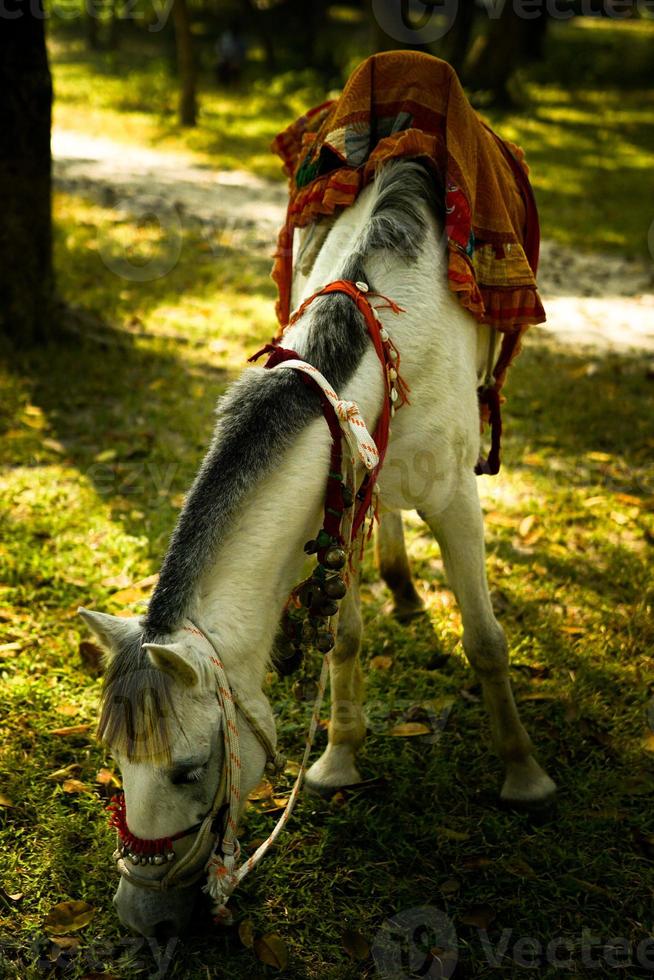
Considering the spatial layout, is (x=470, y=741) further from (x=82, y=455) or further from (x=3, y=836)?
(x=82, y=455)

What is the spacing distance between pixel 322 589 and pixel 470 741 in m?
1.40

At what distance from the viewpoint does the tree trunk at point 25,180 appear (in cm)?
539

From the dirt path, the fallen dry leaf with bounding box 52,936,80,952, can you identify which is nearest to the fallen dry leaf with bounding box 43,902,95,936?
the fallen dry leaf with bounding box 52,936,80,952

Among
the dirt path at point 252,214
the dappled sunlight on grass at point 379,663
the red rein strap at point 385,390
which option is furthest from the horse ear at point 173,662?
the dirt path at point 252,214

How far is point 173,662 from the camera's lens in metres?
1.70

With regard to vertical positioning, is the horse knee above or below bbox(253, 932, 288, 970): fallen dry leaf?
above

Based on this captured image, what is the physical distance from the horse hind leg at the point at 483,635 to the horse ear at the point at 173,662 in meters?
1.13

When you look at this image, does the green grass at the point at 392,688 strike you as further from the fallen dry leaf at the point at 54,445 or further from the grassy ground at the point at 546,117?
the grassy ground at the point at 546,117

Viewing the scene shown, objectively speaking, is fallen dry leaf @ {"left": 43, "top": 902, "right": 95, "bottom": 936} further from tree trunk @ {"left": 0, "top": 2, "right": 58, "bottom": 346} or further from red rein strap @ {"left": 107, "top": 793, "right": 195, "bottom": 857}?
tree trunk @ {"left": 0, "top": 2, "right": 58, "bottom": 346}

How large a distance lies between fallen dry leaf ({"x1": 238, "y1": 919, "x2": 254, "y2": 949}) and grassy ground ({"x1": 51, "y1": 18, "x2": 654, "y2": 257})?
8.17 meters

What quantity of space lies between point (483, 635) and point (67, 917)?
60.3 inches

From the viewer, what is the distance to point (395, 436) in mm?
2480

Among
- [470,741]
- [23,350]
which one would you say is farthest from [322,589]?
[23,350]

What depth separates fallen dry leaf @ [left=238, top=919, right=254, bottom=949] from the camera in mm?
2422
